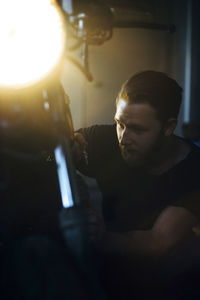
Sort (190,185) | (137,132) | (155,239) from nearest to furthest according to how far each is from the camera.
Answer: (155,239), (190,185), (137,132)

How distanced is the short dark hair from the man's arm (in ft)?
1.32

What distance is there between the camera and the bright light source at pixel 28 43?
0.48 meters

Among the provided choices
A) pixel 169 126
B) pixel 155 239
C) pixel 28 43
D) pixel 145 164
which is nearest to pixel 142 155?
pixel 145 164

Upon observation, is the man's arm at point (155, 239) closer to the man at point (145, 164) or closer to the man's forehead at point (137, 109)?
the man at point (145, 164)

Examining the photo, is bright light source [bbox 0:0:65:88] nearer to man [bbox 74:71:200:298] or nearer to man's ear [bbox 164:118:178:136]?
man [bbox 74:71:200:298]

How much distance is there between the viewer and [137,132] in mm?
1185

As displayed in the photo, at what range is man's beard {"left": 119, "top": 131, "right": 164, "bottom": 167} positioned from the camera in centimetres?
118

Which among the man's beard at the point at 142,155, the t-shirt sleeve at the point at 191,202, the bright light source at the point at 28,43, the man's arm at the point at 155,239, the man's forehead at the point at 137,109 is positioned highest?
the bright light source at the point at 28,43

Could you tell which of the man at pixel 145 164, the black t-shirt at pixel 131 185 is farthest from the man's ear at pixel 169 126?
the black t-shirt at pixel 131 185

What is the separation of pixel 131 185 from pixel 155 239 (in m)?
0.28

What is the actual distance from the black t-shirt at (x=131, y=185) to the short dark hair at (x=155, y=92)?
18cm

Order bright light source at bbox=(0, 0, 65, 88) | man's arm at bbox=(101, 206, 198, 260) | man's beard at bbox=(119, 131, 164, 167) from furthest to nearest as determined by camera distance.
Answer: man's beard at bbox=(119, 131, 164, 167) < man's arm at bbox=(101, 206, 198, 260) < bright light source at bbox=(0, 0, 65, 88)

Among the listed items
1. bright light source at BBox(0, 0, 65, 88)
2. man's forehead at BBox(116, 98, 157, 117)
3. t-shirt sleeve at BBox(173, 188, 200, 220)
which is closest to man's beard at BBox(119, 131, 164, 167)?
man's forehead at BBox(116, 98, 157, 117)

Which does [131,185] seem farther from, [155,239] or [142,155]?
[155,239]
